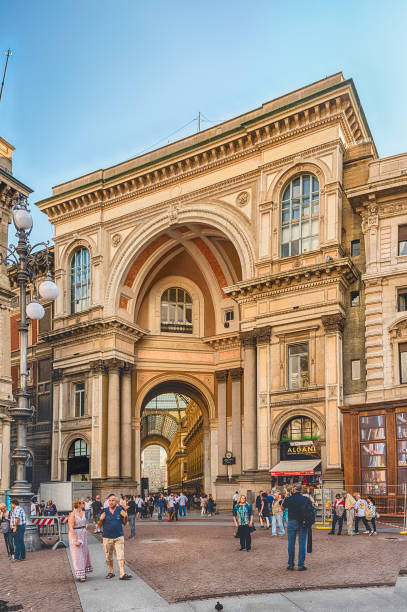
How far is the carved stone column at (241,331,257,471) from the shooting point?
35188mm

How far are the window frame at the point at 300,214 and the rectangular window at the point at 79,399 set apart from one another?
16201 millimetres

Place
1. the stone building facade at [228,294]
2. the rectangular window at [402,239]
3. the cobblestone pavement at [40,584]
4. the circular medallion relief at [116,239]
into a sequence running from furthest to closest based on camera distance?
1. the circular medallion relief at [116,239]
2. the stone building facade at [228,294]
3. the rectangular window at [402,239]
4. the cobblestone pavement at [40,584]

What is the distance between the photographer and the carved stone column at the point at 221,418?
42.3m

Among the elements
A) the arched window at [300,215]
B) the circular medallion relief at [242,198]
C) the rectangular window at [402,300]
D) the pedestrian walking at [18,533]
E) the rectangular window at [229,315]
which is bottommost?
the pedestrian walking at [18,533]

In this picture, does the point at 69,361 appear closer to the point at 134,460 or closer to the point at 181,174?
the point at 134,460

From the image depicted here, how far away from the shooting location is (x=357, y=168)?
116 ft

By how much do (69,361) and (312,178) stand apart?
Result: 19102 millimetres

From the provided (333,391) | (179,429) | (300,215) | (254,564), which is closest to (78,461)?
(333,391)

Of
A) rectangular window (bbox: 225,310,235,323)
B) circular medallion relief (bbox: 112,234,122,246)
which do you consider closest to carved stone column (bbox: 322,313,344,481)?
rectangular window (bbox: 225,310,235,323)

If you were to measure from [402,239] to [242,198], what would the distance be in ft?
33.4

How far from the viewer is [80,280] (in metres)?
45.6

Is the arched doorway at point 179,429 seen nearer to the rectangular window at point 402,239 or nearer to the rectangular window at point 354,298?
the rectangular window at point 354,298

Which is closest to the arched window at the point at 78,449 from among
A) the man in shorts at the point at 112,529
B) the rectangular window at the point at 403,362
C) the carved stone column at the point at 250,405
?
the carved stone column at the point at 250,405

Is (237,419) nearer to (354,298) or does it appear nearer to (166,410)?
(354,298)
